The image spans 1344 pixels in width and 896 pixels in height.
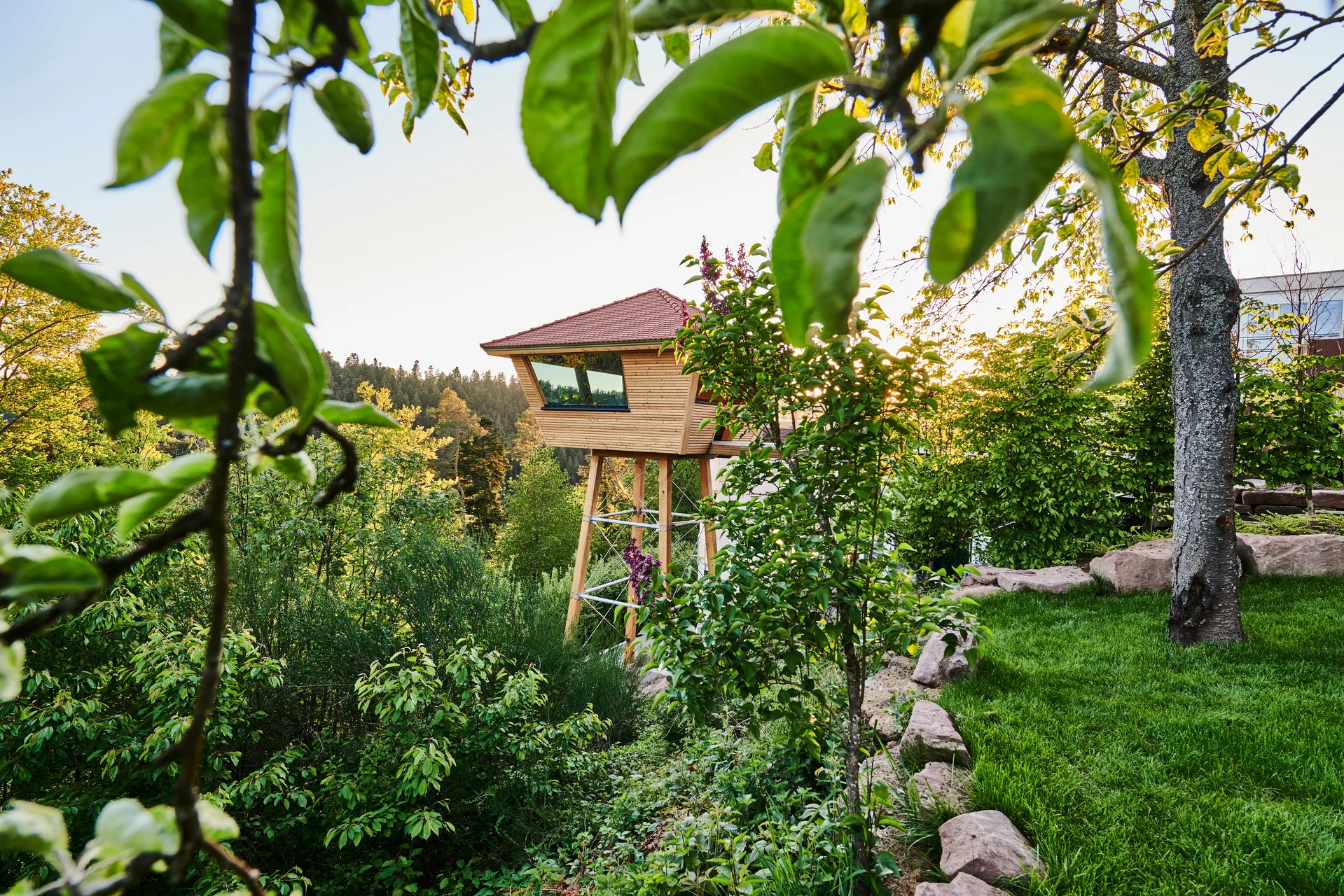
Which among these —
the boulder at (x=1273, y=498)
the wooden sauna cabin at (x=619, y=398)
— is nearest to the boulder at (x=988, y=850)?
the wooden sauna cabin at (x=619, y=398)

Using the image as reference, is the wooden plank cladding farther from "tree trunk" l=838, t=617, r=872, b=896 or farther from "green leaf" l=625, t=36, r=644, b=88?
"green leaf" l=625, t=36, r=644, b=88

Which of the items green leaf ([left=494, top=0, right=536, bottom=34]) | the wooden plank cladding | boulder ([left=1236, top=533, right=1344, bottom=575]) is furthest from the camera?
the wooden plank cladding

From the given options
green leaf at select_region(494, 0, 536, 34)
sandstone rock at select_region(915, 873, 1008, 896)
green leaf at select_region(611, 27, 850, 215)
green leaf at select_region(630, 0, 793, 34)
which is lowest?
sandstone rock at select_region(915, 873, 1008, 896)

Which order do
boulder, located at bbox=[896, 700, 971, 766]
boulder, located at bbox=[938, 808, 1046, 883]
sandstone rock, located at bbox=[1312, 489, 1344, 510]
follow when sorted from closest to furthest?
boulder, located at bbox=[938, 808, 1046, 883] → boulder, located at bbox=[896, 700, 971, 766] → sandstone rock, located at bbox=[1312, 489, 1344, 510]

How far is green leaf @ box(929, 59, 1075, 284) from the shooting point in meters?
0.18

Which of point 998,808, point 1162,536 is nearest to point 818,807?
point 998,808

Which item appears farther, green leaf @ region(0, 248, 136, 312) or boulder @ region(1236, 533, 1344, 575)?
boulder @ region(1236, 533, 1344, 575)

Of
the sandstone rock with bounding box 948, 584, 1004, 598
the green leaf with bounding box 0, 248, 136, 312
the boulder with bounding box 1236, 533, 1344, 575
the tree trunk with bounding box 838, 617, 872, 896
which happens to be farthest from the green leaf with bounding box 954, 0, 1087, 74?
the boulder with bounding box 1236, 533, 1344, 575

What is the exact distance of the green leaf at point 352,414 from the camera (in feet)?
1.10

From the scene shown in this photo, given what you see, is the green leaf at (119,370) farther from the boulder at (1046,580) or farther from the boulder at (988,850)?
the boulder at (1046,580)

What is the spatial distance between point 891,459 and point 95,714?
4.72 meters

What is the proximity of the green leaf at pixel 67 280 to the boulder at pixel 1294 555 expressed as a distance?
7754 mm

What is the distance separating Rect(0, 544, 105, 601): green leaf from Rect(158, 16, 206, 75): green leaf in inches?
9.6

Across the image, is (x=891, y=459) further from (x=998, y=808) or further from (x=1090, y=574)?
(x=1090, y=574)
